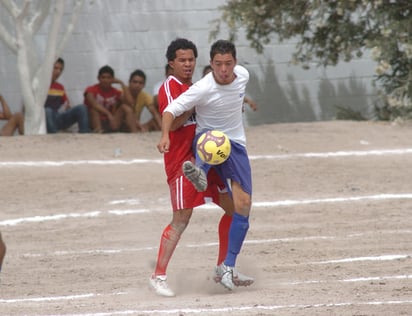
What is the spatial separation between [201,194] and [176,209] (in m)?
0.21

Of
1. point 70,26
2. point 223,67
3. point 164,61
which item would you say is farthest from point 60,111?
point 223,67

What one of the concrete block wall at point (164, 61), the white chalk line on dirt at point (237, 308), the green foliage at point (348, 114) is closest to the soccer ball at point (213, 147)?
the white chalk line on dirt at point (237, 308)

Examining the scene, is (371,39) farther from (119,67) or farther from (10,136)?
(10,136)

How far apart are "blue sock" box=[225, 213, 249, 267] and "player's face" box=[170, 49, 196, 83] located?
1.08 meters

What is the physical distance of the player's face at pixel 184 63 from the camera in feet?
27.5

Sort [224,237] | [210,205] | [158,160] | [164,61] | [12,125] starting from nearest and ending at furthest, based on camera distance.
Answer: [224,237] → [210,205] → [158,160] → [12,125] → [164,61]

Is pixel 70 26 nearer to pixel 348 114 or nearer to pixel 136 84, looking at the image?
pixel 136 84

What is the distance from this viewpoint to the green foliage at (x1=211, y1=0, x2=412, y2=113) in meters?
16.2

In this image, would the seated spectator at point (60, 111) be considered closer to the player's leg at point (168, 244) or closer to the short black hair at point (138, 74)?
the short black hair at point (138, 74)

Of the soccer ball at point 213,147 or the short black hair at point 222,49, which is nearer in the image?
the soccer ball at point 213,147

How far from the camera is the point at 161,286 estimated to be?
334 inches

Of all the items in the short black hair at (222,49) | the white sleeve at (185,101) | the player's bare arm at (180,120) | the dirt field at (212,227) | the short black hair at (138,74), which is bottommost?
the dirt field at (212,227)

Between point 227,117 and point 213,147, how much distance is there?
1.42ft

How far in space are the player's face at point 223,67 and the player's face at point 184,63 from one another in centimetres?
18
